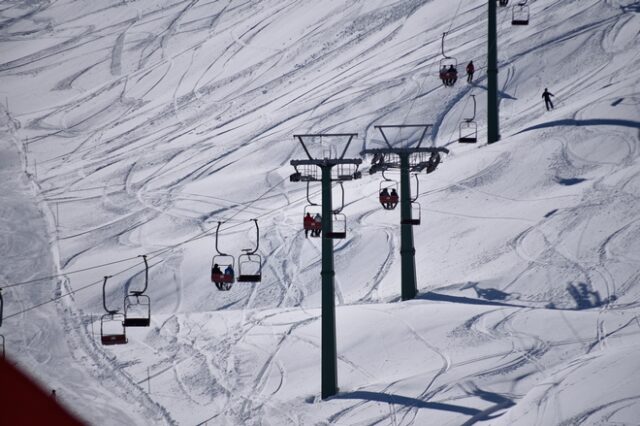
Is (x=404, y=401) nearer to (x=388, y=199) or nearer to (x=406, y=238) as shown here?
(x=406, y=238)

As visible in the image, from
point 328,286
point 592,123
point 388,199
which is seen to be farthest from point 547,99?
point 328,286

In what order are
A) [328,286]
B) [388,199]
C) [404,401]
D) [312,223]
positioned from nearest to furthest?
[404,401], [328,286], [312,223], [388,199]

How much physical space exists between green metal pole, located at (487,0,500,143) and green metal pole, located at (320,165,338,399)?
47.7 ft

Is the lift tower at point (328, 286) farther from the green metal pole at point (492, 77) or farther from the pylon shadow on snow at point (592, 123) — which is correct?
the pylon shadow on snow at point (592, 123)

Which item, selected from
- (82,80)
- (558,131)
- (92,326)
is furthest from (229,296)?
(82,80)

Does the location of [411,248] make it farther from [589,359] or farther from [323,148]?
[323,148]

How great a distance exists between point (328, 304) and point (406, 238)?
183 inches

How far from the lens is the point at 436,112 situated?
41.1 metres

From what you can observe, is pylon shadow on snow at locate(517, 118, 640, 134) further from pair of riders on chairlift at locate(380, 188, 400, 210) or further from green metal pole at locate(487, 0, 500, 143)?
pair of riders on chairlift at locate(380, 188, 400, 210)

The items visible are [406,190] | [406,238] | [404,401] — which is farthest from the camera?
[406,238]

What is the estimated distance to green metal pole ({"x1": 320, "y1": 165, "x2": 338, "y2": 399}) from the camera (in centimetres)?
1998

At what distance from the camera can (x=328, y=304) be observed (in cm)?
2009

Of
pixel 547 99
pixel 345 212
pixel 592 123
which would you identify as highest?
pixel 547 99

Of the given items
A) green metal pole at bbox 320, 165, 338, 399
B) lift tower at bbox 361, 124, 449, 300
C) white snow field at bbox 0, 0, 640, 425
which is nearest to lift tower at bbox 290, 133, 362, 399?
green metal pole at bbox 320, 165, 338, 399
